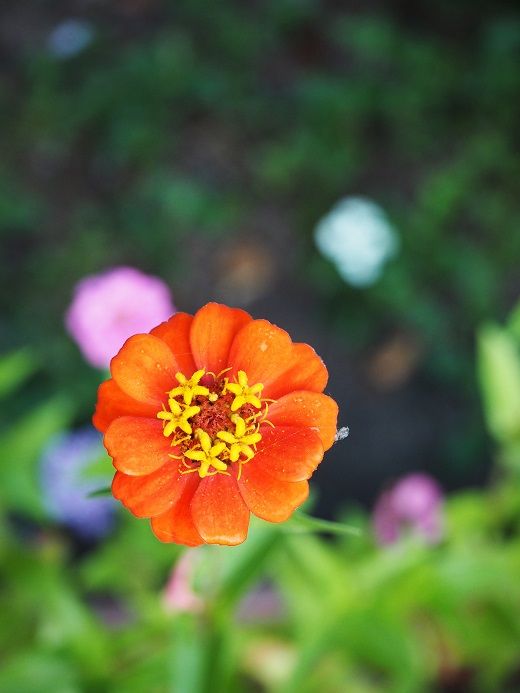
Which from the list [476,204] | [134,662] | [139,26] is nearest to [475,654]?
[134,662]

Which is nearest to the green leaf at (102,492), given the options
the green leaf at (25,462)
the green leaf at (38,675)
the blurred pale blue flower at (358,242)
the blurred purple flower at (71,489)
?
the green leaf at (38,675)

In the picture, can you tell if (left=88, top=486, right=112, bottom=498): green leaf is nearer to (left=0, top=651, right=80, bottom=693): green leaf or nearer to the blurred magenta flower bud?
(left=0, top=651, right=80, bottom=693): green leaf

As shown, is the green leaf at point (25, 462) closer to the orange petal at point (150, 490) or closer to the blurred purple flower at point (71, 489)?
the blurred purple flower at point (71, 489)

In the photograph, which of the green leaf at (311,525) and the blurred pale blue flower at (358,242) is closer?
the green leaf at (311,525)

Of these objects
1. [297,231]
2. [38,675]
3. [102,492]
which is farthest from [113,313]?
[297,231]

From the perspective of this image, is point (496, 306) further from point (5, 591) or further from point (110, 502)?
point (5, 591)
